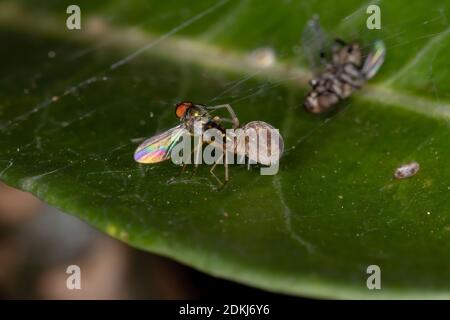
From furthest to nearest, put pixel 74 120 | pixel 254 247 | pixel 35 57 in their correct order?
pixel 35 57 → pixel 74 120 → pixel 254 247

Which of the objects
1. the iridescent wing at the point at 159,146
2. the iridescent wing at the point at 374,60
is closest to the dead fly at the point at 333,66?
the iridescent wing at the point at 374,60

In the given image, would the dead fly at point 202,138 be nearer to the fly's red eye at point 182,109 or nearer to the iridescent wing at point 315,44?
the fly's red eye at point 182,109

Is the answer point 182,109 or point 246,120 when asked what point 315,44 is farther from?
point 182,109

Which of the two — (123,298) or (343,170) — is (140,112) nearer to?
(343,170)

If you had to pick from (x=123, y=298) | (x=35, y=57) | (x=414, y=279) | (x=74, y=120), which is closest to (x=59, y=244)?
(x=123, y=298)

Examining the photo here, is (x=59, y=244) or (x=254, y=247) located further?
(x=59, y=244)

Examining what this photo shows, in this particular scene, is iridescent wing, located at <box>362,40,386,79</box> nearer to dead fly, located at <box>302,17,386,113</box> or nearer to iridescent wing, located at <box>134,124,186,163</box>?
dead fly, located at <box>302,17,386,113</box>

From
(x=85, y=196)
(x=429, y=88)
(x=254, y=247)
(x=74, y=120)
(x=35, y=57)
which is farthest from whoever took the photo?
(x=35, y=57)

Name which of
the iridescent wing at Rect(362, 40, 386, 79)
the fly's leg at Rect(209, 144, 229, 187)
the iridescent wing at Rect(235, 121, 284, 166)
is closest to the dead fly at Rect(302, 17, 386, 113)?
the iridescent wing at Rect(362, 40, 386, 79)
